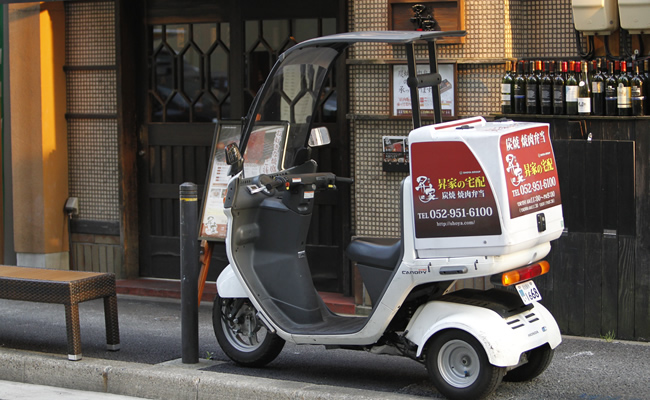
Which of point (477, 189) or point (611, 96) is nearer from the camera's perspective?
point (477, 189)

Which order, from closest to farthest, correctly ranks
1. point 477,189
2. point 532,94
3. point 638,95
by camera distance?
point 477,189, point 638,95, point 532,94

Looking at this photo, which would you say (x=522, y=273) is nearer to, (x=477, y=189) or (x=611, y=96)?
(x=477, y=189)

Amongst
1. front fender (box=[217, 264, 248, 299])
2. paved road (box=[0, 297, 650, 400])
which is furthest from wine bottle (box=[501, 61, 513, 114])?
front fender (box=[217, 264, 248, 299])

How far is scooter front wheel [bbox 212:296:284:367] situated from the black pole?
0.56 ft

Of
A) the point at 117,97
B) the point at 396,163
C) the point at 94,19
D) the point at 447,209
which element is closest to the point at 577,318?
the point at 396,163

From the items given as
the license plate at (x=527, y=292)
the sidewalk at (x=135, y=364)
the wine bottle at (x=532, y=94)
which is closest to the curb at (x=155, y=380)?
the sidewalk at (x=135, y=364)

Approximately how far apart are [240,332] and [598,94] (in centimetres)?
A: 319

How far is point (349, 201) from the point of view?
8438mm

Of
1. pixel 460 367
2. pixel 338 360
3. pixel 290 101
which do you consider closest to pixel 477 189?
pixel 460 367

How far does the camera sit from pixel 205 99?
30.6 feet

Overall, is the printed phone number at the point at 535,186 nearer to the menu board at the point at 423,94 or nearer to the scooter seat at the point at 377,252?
the scooter seat at the point at 377,252

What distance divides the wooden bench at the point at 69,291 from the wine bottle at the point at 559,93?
11.7 feet

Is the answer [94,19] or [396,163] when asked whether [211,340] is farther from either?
[94,19]

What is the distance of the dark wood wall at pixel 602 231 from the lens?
6.96 meters
